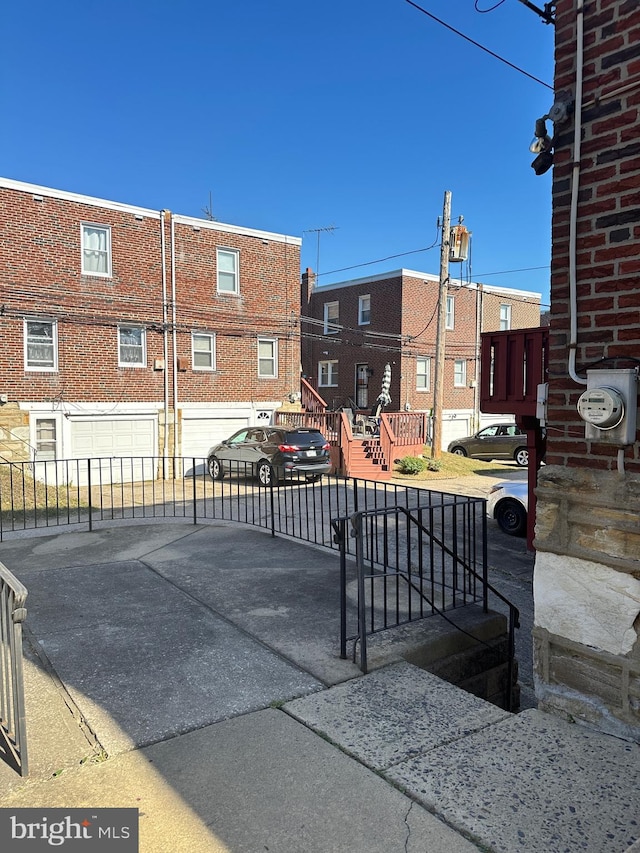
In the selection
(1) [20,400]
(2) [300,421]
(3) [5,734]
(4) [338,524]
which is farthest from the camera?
(2) [300,421]

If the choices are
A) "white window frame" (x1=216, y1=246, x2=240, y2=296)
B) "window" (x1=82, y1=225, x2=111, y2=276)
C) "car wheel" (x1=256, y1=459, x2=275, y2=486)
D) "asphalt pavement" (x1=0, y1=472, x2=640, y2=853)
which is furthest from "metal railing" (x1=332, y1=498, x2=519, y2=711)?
"white window frame" (x1=216, y1=246, x2=240, y2=296)

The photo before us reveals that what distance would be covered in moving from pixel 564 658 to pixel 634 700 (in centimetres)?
44

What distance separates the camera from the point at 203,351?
1928cm

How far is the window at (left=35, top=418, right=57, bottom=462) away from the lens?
16.3m

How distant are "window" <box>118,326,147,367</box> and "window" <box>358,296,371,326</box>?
12.6 metres

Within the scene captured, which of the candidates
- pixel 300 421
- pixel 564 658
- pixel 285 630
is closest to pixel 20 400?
pixel 300 421

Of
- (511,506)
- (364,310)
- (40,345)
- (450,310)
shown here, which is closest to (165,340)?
(40,345)

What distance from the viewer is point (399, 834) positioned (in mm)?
2637

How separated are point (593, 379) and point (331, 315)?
27143 millimetres

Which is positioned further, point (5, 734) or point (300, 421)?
point (300, 421)

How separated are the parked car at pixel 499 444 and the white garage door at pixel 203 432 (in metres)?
9.23

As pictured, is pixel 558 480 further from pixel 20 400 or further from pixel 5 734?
pixel 20 400

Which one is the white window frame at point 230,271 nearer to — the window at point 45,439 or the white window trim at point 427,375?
the window at point 45,439

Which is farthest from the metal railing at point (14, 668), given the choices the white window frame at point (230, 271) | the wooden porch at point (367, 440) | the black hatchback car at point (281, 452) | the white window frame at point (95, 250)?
the white window frame at point (230, 271)
